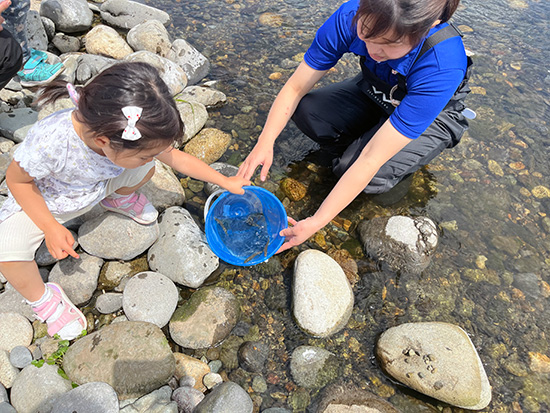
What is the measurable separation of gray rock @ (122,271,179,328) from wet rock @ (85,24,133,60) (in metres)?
3.02

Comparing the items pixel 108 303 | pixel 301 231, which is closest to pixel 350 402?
pixel 301 231

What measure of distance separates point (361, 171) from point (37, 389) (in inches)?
90.6

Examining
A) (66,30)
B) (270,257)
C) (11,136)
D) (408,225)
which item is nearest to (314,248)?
(270,257)

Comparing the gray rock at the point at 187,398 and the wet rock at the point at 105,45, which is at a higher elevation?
the wet rock at the point at 105,45

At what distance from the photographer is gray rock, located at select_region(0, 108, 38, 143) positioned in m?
3.36

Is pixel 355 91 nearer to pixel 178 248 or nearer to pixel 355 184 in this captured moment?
pixel 355 184

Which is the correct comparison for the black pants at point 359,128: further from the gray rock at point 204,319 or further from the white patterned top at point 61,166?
the white patterned top at point 61,166

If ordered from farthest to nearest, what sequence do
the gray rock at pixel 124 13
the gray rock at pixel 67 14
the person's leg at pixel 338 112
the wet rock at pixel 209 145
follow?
the gray rock at pixel 124 13 → the gray rock at pixel 67 14 → the wet rock at pixel 209 145 → the person's leg at pixel 338 112

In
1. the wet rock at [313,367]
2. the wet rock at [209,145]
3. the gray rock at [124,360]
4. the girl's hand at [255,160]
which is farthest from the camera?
the wet rock at [209,145]

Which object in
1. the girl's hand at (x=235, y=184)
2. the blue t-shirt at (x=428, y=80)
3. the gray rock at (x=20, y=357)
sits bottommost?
the gray rock at (x=20, y=357)

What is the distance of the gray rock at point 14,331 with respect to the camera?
2.37 meters

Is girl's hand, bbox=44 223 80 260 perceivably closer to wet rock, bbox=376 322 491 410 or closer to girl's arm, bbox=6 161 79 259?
girl's arm, bbox=6 161 79 259

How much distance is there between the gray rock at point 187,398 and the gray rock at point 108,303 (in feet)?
2.40

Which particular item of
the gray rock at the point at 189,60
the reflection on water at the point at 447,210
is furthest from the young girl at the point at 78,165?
the gray rock at the point at 189,60
